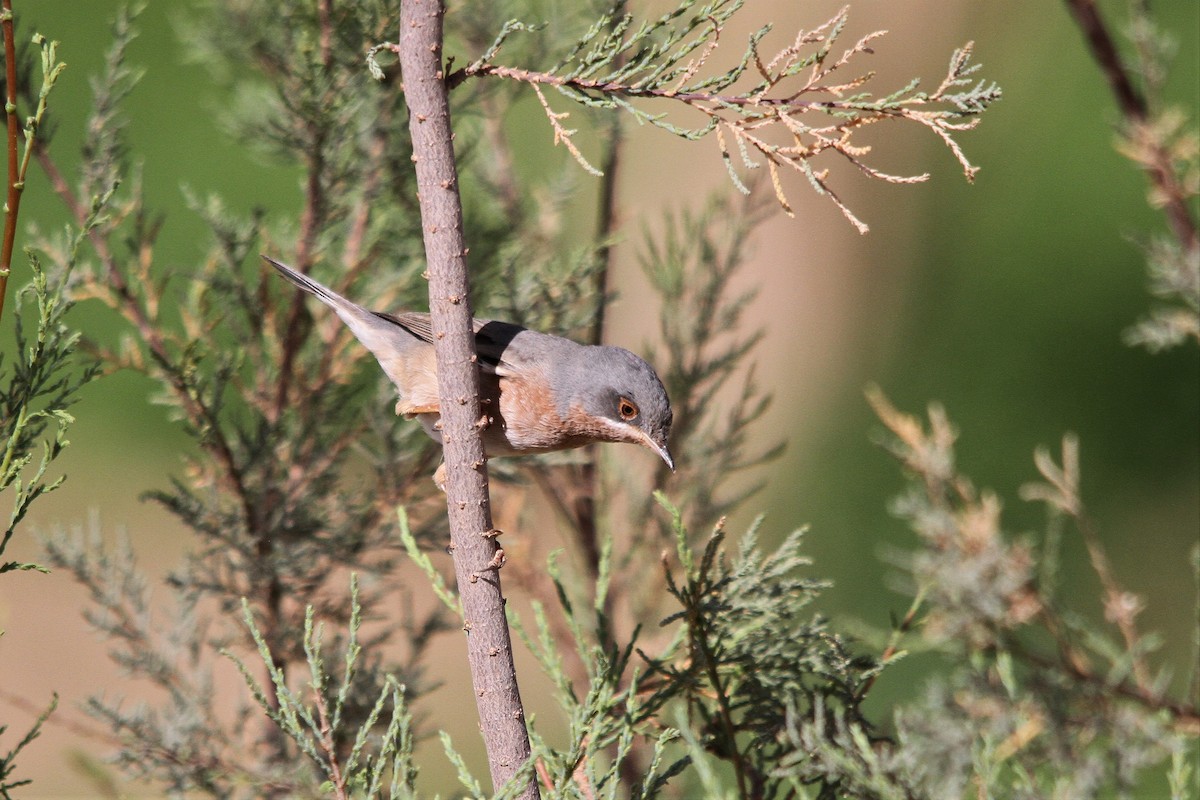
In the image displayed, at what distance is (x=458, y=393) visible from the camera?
1.90 metres

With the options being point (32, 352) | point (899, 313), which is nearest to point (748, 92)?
point (32, 352)

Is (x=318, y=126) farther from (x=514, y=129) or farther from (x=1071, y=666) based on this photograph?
(x=514, y=129)

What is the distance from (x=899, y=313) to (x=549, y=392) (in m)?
4.57

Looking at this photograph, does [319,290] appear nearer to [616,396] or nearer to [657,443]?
[616,396]

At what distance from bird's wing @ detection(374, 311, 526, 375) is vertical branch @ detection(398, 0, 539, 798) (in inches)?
32.7

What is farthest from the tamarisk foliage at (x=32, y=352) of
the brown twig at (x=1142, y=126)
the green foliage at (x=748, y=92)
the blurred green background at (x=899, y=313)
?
the blurred green background at (x=899, y=313)

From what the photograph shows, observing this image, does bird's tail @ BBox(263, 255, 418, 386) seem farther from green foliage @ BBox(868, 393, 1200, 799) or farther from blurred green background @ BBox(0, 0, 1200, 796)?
blurred green background @ BBox(0, 0, 1200, 796)

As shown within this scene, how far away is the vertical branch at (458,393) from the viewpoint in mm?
1803

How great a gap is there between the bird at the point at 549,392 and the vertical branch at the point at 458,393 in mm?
931

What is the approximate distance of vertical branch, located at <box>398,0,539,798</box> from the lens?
1.80 metres

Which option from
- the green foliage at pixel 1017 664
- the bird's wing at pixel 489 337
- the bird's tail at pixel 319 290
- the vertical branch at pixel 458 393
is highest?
the bird's tail at pixel 319 290

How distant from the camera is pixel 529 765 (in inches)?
67.5

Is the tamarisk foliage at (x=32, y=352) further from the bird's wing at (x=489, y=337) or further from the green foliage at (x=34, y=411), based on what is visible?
the bird's wing at (x=489, y=337)

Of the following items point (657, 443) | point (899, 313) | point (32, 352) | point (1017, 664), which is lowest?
point (1017, 664)
